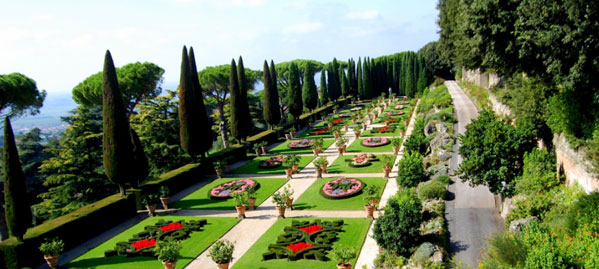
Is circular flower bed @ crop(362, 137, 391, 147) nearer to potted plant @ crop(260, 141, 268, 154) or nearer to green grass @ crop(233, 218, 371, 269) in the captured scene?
potted plant @ crop(260, 141, 268, 154)

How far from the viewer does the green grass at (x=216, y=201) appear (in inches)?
869

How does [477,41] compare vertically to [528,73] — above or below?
above

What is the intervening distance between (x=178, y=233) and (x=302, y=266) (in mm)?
7165

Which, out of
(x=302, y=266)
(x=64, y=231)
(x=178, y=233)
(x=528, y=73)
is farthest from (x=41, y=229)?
(x=528, y=73)

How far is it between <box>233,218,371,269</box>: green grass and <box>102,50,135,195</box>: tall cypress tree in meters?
9.60

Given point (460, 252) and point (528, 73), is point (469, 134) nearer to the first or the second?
point (528, 73)

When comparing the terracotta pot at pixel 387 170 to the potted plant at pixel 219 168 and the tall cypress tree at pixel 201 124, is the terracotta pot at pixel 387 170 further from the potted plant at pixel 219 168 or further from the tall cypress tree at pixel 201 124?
the tall cypress tree at pixel 201 124

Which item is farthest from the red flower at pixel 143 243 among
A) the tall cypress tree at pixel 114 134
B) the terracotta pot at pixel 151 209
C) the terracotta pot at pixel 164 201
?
the tall cypress tree at pixel 114 134

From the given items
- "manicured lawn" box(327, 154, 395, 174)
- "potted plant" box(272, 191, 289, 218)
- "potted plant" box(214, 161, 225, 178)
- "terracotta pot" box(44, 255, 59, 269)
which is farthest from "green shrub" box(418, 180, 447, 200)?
"terracotta pot" box(44, 255, 59, 269)

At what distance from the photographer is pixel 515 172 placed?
593 inches

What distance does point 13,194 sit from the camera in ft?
53.4

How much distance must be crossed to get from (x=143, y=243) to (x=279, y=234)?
6.19m

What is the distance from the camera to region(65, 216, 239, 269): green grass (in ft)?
50.6

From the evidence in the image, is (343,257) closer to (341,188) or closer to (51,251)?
(341,188)
